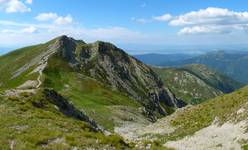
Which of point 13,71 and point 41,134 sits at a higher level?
point 41,134

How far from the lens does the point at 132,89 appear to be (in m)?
173

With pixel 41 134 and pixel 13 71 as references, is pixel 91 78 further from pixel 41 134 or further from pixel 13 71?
pixel 41 134

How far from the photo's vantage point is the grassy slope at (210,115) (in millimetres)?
48062

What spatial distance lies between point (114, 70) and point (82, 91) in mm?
57398

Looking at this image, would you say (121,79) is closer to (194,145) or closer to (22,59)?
(22,59)

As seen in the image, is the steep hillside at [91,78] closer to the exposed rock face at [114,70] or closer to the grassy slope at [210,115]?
the exposed rock face at [114,70]

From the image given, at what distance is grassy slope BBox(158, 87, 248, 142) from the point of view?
48062mm

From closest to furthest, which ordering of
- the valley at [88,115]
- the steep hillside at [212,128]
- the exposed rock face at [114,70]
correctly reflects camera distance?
the valley at [88,115]
the steep hillside at [212,128]
the exposed rock face at [114,70]

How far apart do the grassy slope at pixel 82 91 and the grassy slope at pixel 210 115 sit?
27.7 meters

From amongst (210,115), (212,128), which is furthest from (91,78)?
(212,128)

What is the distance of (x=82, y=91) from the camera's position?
122250 mm

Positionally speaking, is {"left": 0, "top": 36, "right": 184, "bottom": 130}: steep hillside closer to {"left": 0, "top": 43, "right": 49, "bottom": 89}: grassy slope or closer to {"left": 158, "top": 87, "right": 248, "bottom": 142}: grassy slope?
{"left": 0, "top": 43, "right": 49, "bottom": 89}: grassy slope

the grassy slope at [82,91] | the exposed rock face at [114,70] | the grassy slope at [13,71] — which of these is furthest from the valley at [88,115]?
the exposed rock face at [114,70]

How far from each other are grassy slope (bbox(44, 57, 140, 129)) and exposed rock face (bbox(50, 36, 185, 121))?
A: 51.9 feet
